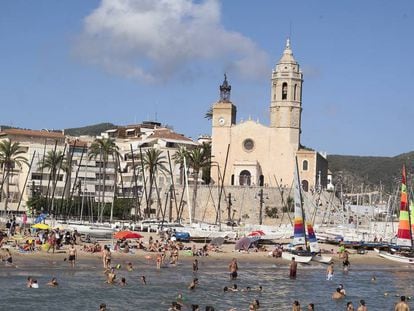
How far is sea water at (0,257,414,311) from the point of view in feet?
108

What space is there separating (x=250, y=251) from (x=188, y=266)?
35.2 feet

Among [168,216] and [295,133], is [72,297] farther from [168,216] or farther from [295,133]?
[295,133]

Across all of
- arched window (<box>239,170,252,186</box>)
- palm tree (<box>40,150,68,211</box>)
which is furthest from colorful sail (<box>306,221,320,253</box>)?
arched window (<box>239,170,252,186</box>)

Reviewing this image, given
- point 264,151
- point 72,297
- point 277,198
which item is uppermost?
point 264,151

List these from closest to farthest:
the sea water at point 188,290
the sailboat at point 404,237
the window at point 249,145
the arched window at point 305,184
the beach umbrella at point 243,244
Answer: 1. the sea water at point 188,290
2. the sailboat at point 404,237
3. the beach umbrella at point 243,244
4. the arched window at point 305,184
5. the window at point 249,145

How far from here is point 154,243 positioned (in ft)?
183

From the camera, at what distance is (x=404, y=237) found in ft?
177

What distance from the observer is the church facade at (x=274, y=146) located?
9762 centimetres

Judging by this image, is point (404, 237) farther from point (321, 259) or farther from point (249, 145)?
point (249, 145)

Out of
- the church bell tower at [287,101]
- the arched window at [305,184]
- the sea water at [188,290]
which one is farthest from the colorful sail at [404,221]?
the church bell tower at [287,101]

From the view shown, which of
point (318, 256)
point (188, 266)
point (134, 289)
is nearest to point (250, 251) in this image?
point (318, 256)

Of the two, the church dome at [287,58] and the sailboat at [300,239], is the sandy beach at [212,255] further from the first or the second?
the church dome at [287,58]

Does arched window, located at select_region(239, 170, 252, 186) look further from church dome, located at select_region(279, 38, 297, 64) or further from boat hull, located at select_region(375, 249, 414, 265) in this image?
boat hull, located at select_region(375, 249, 414, 265)

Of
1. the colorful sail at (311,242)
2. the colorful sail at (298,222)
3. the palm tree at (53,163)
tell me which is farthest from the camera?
the palm tree at (53,163)
